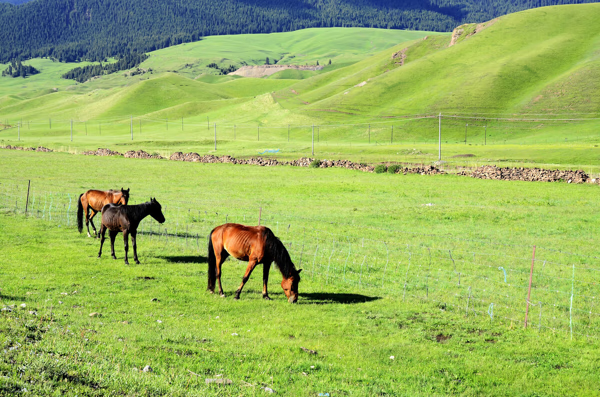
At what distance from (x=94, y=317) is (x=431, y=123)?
365 feet

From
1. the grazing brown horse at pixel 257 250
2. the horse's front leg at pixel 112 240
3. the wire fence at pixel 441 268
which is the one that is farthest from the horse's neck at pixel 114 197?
the grazing brown horse at pixel 257 250

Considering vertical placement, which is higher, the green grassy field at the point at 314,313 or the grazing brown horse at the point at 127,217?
the grazing brown horse at the point at 127,217

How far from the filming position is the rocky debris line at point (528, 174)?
165 feet

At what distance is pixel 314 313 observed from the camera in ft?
49.1

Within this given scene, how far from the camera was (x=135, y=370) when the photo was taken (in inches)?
365

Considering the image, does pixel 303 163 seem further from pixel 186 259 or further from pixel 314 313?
→ pixel 314 313

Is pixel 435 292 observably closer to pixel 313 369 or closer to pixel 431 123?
pixel 313 369

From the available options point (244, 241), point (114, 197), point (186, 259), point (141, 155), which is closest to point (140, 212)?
point (186, 259)

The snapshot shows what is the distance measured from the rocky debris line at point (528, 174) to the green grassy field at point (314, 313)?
17664mm

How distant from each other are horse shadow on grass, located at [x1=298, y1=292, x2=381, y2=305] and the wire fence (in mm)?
976

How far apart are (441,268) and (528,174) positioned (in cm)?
3623

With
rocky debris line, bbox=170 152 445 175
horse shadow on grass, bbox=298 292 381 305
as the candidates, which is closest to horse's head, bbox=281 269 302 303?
horse shadow on grass, bbox=298 292 381 305

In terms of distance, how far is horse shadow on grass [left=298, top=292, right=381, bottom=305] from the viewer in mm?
16344

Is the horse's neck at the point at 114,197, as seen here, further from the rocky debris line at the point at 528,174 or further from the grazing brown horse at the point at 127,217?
the rocky debris line at the point at 528,174
